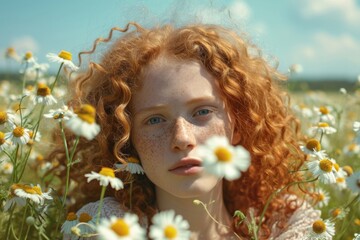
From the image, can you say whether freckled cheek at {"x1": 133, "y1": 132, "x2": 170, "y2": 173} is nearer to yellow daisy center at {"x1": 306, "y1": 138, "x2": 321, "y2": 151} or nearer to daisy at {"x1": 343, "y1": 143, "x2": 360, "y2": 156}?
yellow daisy center at {"x1": 306, "y1": 138, "x2": 321, "y2": 151}

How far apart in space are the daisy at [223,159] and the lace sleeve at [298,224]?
1.08 m

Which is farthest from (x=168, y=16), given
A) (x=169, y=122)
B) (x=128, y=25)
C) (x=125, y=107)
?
(x=169, y=122)

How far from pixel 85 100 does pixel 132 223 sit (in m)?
1.13

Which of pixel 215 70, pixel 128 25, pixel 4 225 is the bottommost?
pixel 4 225

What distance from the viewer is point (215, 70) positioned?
196 cm

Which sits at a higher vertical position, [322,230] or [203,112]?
[203,112]

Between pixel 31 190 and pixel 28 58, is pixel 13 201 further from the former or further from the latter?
pixel 28 58

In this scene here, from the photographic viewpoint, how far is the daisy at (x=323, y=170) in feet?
5.62

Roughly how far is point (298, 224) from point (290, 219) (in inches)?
2.5

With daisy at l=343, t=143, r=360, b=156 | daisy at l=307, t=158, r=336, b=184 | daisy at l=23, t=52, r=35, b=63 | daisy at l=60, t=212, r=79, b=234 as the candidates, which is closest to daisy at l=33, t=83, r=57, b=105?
daisy at l=60, t=212, r=79, b=234

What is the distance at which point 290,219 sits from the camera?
2.22 metres

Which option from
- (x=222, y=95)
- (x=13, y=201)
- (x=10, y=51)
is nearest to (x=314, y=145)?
(x=222, y=95)

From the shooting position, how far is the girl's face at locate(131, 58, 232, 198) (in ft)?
5.65

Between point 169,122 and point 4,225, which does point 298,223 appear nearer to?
point 169,122
